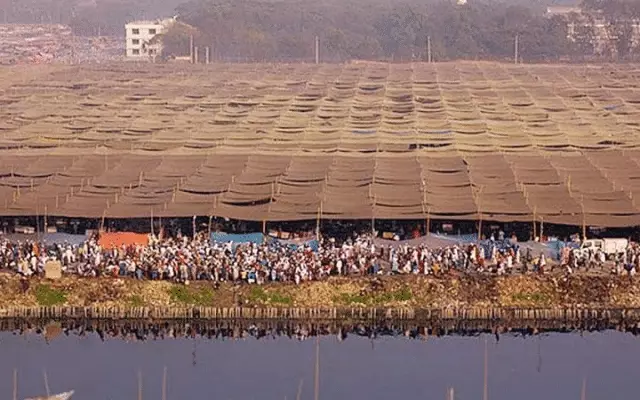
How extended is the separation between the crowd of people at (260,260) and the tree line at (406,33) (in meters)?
62.4

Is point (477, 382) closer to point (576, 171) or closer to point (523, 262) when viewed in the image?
point (523, 262)

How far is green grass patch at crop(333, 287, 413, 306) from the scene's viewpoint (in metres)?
29.2

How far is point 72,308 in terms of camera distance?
29.3 m

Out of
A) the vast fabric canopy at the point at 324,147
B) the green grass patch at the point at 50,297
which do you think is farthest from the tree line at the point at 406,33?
the green grass patch at the point at 50,297

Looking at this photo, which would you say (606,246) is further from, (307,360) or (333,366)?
(307,360)

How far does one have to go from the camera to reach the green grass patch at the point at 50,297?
96.7ft

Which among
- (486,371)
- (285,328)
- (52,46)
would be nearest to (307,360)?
(285,328)

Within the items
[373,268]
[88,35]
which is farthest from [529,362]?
[88,35]

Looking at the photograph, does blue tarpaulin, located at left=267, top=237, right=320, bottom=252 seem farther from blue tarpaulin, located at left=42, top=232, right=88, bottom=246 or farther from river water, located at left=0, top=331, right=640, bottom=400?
blue tarpaulin, located at left=42, top=232, right=88, bottom=246

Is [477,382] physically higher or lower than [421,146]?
lower

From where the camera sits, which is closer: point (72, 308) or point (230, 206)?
point (72, 308)

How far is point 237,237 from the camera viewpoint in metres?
32.3

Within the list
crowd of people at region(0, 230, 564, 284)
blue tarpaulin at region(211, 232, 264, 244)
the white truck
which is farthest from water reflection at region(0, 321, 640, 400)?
blue tarpaulin at region(211, 232, 264, 244)

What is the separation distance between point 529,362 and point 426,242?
5058 millimetres
